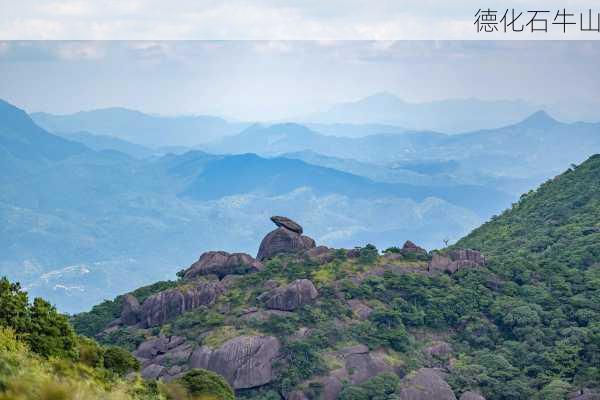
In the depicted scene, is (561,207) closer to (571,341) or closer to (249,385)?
(571,341)

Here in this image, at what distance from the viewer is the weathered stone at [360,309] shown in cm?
4578

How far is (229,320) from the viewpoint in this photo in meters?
44.5

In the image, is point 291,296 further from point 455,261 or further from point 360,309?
point 455,261

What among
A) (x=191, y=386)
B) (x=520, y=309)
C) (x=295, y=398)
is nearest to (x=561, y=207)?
(x=520, y=309)

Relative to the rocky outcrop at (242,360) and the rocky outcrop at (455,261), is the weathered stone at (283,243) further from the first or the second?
the rocky outcrop at (242,360)

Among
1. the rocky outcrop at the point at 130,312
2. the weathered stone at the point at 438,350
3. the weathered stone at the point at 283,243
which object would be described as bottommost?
the weathered stone at the point at 438,350

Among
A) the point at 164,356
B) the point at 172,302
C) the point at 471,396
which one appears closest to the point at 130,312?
the point at 172,302

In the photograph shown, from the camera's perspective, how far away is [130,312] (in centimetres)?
4866

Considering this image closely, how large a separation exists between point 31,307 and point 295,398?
→ 56.5 feet

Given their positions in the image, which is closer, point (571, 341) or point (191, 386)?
point (191, 386)

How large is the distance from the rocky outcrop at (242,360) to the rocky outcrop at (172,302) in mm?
6111

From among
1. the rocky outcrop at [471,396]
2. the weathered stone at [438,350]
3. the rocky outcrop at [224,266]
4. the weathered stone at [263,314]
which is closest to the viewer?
the rocky outcrop at [471,396]

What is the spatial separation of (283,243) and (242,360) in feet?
49.5

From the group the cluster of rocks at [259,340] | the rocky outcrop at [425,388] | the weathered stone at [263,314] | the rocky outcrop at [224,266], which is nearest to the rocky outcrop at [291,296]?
the cluster of rocks at [259,340]
